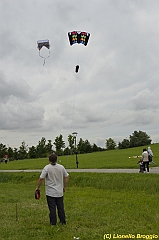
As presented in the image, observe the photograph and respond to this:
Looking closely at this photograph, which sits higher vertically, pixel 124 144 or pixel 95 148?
pixel 124 144

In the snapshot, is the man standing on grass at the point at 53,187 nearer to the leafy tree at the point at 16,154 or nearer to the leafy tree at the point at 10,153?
the leafy tree at the point at 16,154

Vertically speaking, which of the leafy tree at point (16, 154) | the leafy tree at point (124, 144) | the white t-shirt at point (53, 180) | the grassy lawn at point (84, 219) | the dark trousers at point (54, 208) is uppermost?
the leafy tree at point (124, 144)

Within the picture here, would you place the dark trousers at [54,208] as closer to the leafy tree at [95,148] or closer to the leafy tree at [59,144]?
the leafy tree at [59,144]

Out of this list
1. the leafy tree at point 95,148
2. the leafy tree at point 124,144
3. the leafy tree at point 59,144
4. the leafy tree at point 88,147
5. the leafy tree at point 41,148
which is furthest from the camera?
the leafy tree at point 124,144

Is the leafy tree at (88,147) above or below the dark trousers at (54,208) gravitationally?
above

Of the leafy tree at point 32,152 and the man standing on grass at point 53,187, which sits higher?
the leafy tree at point 32,152

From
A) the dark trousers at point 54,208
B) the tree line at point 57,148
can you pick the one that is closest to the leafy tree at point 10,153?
the tree line at point 57,148

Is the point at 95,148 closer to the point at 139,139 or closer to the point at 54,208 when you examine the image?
the point at 139,139

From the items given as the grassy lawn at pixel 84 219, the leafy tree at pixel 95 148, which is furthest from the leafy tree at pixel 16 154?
the grassy lawn at pixel 84 219

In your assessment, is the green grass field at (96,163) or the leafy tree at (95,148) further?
the leafy tree at (95,148)

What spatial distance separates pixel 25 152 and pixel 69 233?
4319 inches

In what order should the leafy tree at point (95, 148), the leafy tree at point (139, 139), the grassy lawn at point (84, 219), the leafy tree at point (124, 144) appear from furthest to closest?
1. the leafy tree at point (139, 139)
2. the leafy tree at point (124, 144)
3. the leafy tree at point (95, 148)
4. the grassy lawn at point (84, 219)

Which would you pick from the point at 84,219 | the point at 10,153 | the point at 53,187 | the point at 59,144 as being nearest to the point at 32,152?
the point at 10,153

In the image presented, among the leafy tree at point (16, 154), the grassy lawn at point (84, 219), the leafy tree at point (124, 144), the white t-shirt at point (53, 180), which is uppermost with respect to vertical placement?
the leafy tree at point (124, 144)
